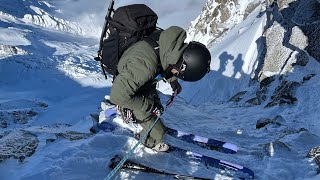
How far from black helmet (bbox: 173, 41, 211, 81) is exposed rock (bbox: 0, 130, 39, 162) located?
11.8 ft

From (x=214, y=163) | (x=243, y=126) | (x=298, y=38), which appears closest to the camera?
(x=214, y=163)

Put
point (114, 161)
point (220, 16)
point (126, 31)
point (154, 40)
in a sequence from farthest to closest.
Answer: point (220, 16)
point (114, 161)
point (126, 31)
point (154, 40)

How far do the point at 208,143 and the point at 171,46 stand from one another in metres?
3.71

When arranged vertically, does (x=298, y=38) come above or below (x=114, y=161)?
above

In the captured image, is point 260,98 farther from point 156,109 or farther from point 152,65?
point 152,65

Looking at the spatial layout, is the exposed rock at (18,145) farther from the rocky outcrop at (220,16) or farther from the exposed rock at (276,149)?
the rocky outcrop at (220,16)

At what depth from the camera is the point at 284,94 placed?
59.6ft

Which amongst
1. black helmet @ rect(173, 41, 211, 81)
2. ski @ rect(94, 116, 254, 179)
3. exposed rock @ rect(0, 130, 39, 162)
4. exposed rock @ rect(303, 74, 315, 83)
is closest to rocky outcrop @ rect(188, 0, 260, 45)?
exposed rock @ rect(303, 74, 315, 83)

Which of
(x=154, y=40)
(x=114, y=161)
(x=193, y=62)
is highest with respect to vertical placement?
(x=154, y=40)

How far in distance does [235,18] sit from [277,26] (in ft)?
131

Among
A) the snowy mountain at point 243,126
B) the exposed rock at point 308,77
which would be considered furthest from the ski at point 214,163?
the exposed rock at point 308,77

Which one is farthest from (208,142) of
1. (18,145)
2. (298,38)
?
(298,38)

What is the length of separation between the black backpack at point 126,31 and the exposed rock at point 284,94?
12.3 metres

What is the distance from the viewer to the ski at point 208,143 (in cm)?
887
